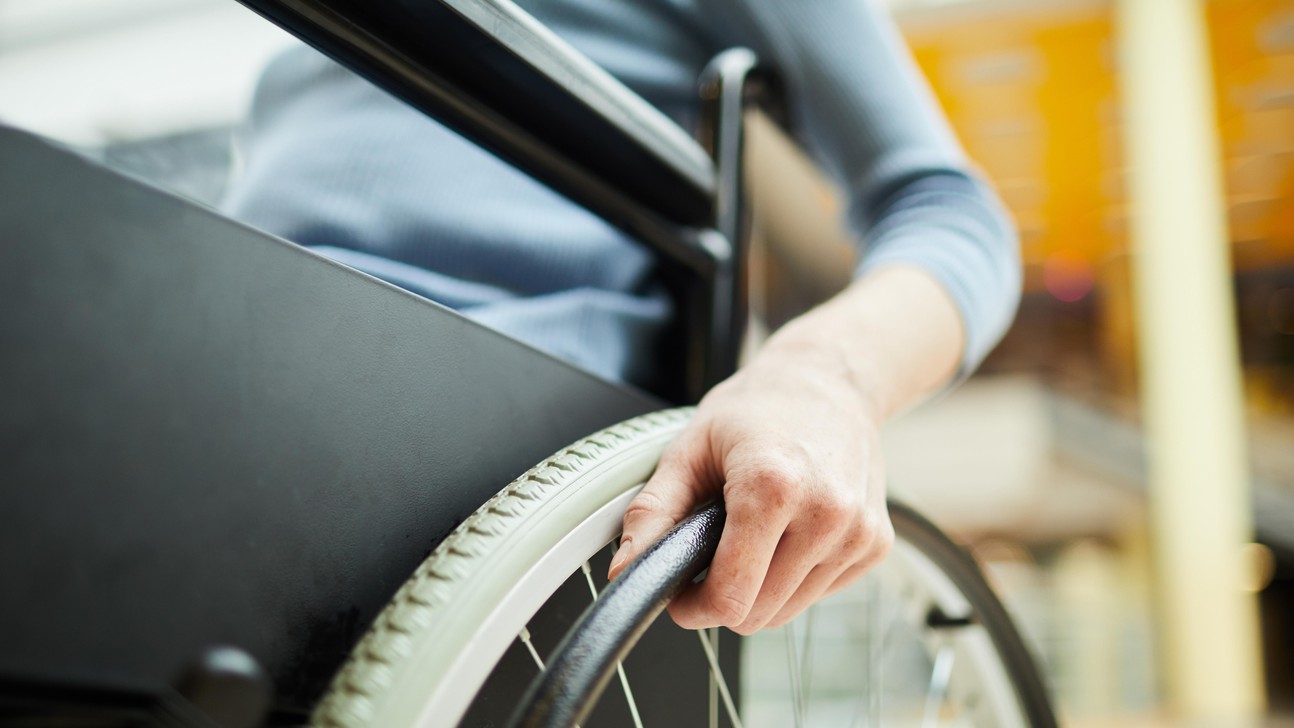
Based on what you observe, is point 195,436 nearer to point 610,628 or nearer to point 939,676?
point 610,628

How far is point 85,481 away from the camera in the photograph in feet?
0.72

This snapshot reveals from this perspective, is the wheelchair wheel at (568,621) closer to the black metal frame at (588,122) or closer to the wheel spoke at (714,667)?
the wheel spoke at (714,667)

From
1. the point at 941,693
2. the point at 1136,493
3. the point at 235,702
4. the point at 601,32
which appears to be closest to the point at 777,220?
the point at 601,32

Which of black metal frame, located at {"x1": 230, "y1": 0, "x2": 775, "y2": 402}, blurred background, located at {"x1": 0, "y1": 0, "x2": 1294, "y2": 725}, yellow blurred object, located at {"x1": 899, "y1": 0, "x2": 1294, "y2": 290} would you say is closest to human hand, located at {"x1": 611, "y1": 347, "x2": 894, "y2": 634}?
black metal frame, located at {"x1": 230, "y1": 0, "x2": 775, "y2": 402}

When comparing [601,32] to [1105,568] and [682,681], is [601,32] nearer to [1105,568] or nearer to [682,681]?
[682,681]

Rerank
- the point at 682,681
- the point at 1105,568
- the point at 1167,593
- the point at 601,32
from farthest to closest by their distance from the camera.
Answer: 1. the point at 1105,568
2. the point at 1167,593
3. the point at 601,32
4. the point at 682,681

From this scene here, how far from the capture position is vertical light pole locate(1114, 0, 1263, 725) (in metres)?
4.67

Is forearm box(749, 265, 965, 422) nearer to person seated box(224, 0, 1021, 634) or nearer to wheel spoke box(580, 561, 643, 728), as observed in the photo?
person seated box(224, 0, 1021, 634)

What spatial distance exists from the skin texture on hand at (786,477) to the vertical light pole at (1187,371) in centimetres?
513

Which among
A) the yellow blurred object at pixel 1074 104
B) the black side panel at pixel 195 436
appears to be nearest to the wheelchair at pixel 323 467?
the black side panel at pixel 195 436

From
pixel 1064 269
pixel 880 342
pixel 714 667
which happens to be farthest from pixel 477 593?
pixel 1064 269

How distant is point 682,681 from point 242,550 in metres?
0.23

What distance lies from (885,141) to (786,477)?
324 millimetres

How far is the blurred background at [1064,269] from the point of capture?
0.88m
